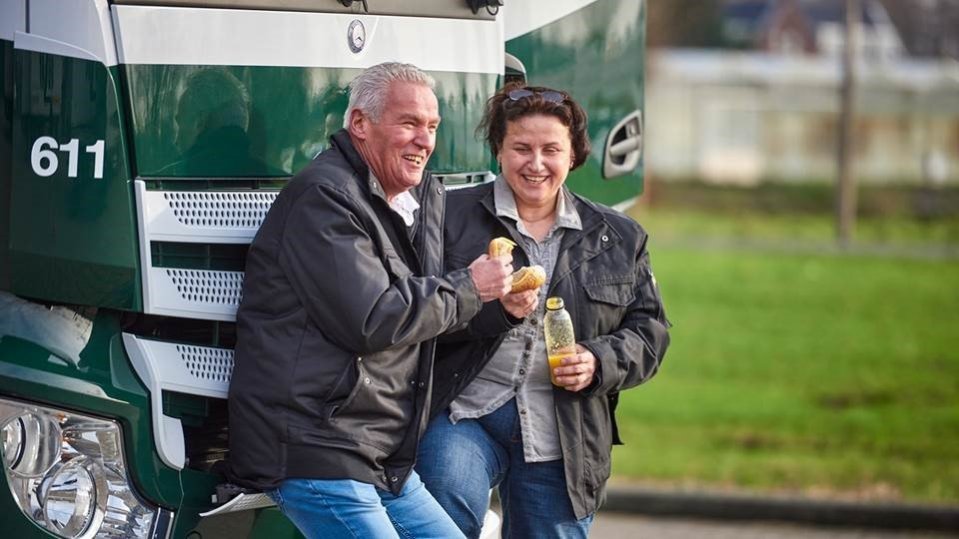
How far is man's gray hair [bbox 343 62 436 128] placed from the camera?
3.90 metres

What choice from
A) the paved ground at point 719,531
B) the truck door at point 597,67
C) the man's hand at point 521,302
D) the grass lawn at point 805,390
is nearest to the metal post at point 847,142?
the grass lawn at point 805,390

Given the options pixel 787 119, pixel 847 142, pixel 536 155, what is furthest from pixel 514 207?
pixel 787 119

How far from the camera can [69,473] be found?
4.03 meters

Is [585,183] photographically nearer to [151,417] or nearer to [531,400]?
[531,400]

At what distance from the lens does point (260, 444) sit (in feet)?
12.6

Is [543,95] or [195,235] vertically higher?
[543,95]

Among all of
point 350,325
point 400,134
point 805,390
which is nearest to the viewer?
point 350,325

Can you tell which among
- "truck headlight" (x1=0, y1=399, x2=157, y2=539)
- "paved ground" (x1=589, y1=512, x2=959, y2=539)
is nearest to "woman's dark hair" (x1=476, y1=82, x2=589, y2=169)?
"truck headlight" (x1=0, y1=399, x2=157, y2=539)

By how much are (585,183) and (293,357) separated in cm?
195

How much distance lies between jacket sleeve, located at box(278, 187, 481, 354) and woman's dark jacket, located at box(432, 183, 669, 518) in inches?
18.9

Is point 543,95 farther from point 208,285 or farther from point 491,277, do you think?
point 208,285

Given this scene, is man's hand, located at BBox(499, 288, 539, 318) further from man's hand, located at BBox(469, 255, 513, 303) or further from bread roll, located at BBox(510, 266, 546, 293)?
man's hand, located at BBox(469, 255, 513, 303)

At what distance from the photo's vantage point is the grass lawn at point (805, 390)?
9281 mm

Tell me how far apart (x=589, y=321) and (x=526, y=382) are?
0.25m
